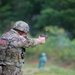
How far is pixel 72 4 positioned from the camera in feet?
82.1

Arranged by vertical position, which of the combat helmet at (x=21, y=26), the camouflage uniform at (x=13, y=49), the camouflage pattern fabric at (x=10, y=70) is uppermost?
the combat helmet at (x=21, y=26)

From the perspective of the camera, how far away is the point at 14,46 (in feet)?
20.7

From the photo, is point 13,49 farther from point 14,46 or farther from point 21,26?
point 21,26

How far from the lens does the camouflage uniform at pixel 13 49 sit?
20.6ft

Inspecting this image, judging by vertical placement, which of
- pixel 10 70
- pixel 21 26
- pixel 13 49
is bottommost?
pixel 10 70

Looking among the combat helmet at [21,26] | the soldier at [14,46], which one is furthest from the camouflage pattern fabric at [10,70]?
the combat helmet at [21,26]

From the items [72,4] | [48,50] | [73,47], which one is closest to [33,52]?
[48,50]

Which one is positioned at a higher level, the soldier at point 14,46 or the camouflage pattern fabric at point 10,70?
the soldier at point 14,46

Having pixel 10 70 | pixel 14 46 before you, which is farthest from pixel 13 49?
pixel 10 70

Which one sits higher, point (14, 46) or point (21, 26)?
point (21, 26)

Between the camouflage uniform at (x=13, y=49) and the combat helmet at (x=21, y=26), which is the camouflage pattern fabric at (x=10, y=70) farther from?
the combat helmet at (x=21, y=26)

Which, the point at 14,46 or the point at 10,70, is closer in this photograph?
the point at 14,46

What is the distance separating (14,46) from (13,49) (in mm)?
47

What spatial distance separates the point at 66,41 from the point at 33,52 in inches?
66.9
